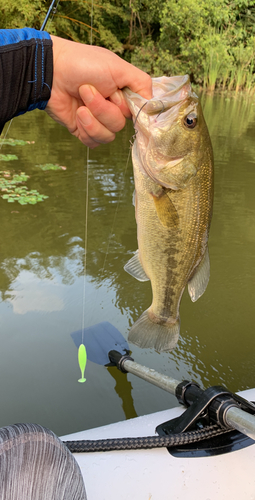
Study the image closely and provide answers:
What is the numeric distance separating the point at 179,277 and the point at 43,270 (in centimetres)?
215

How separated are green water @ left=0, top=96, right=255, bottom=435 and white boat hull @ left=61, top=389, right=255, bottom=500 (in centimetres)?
88

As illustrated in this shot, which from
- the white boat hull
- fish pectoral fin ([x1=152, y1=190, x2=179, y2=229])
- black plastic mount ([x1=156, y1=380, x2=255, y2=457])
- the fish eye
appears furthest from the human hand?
the white boat hull

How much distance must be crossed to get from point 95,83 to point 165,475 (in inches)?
60.8

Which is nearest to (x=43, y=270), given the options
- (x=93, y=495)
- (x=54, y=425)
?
(x=54, y=425)

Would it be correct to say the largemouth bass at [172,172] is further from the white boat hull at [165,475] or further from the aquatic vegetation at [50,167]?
the aquatic vegetation at [50,167]

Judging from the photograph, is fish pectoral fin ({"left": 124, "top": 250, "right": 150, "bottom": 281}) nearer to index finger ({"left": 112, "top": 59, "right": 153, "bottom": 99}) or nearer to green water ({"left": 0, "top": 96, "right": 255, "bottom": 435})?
index finger ({"left": 112, "top": 59, "right": 153, "bottom": 99})

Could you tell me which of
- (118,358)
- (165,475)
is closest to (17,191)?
(118,358)

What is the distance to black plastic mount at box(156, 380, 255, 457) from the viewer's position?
1.56 m

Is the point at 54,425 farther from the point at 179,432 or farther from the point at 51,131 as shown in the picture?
the point at 51,131

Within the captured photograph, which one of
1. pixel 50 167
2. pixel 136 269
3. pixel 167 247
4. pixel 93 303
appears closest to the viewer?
pixel 167 247

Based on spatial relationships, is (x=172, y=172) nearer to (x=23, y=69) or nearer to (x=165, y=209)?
(x=165, y=209)

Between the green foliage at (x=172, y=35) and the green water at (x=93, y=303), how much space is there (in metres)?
14.8

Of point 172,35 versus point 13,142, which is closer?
point 13,142

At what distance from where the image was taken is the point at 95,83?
1533 millimetres
